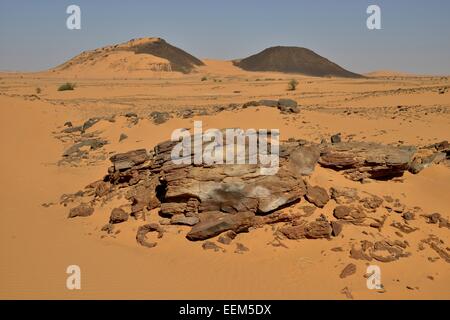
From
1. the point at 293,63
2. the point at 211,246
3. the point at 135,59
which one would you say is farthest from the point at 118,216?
the point at 293,63

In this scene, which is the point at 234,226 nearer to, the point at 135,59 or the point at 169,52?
the point at 135,59

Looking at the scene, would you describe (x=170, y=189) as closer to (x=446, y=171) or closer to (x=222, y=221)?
(x=222, y=221)

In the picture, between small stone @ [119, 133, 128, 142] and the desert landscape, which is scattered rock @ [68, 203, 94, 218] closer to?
the desert landscape

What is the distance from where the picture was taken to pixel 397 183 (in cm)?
709

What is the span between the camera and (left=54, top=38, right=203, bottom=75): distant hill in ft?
165

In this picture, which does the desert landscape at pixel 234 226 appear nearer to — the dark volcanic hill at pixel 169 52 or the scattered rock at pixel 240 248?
the scattered rock at pixel 240 248

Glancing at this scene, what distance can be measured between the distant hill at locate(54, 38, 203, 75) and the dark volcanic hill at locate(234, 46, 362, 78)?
9.87m

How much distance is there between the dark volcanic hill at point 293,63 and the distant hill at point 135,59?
987 cm

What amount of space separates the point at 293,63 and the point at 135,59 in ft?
78.7

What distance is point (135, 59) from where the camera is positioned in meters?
52.2

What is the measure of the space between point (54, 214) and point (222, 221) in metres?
3.45

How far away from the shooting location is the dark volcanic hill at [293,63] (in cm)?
5594

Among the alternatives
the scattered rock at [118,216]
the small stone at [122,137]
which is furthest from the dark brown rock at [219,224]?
the small stone at [122,137]
